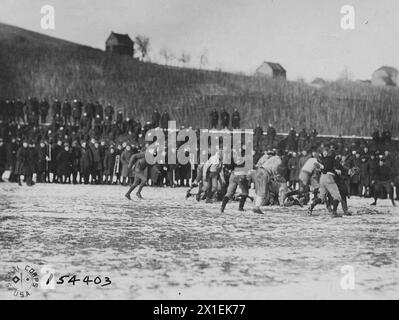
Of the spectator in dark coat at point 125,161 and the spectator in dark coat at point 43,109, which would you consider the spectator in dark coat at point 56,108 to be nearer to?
the spectator in dark coat at point 43,109

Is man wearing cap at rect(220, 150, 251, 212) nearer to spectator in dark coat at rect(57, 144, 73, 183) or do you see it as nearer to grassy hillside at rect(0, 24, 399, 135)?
spectator in dark coat at rect(57, 144, 73, 183)

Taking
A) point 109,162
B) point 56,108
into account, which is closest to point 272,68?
point 109,162

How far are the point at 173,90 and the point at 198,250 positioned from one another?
20881mm

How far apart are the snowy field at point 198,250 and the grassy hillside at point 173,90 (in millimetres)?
14556

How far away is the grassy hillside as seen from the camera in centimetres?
2570

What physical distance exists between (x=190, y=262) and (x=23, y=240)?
272cm

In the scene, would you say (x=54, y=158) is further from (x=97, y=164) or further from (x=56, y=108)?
(x=56, y=108)

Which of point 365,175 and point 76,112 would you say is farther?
point 76,112

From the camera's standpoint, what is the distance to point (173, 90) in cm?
2795

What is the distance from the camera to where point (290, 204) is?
1348cm

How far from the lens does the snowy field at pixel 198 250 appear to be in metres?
6.21

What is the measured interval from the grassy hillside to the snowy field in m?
14.6

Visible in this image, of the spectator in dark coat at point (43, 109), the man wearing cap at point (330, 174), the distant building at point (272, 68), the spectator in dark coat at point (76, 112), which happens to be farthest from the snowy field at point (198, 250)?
the spectator in dark coat at point (43, 109)

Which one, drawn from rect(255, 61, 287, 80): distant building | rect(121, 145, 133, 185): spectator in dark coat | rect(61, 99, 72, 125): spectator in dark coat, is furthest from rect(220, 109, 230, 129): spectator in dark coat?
rect(121, 145, 133, 185): spectator in dark coat
